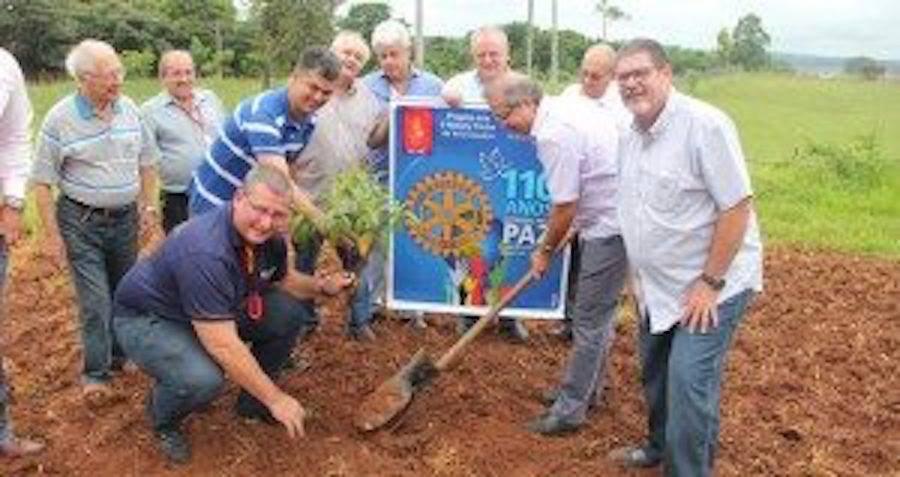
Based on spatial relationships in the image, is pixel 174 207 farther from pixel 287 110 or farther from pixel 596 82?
pixel 596 82

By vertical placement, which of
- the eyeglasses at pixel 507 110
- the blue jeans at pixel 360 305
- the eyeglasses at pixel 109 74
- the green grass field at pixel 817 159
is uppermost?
the eyeglasses at pixel 109 74

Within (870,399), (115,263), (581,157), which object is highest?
(581,157)

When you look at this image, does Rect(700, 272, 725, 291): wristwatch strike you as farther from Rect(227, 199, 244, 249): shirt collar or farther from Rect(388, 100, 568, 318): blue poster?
Rect(388, 100, 568, 318): blue poster

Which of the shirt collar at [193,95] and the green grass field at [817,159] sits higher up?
the shirt collar at [193,95]

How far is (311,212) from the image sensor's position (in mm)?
5074

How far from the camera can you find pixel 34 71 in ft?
113

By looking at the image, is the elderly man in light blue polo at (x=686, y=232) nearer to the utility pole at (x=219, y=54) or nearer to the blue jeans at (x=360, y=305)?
the blue jeans at (x=360, y=305)

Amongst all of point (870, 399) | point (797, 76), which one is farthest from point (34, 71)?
point (797, 76)

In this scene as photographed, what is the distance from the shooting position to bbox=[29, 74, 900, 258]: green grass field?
1203 cm

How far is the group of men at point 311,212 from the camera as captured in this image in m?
4.41

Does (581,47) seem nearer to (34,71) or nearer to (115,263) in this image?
(34,71)

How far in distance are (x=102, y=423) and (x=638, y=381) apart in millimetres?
2883

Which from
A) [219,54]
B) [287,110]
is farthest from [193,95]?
[219,54]

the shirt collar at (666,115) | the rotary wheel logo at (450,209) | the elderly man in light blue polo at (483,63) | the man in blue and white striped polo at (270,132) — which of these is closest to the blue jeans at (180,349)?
the man in blue and white striped polo at (270,132)
